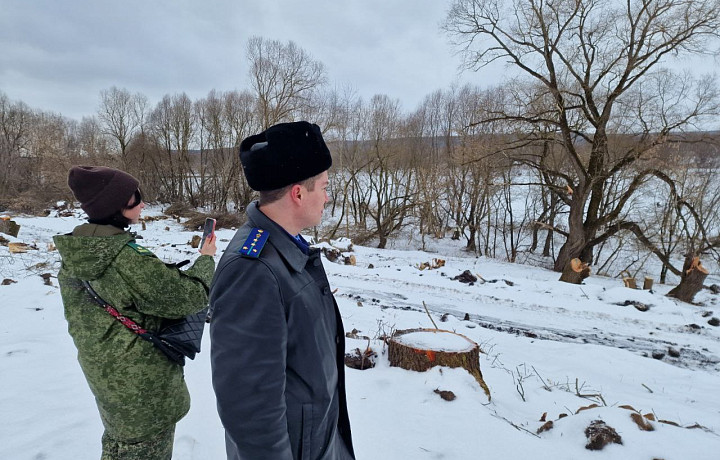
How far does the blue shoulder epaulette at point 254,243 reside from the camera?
122 centimetres

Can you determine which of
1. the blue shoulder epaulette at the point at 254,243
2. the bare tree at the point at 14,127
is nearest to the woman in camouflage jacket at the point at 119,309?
the blue shoulder epaulette at the point at 254,243

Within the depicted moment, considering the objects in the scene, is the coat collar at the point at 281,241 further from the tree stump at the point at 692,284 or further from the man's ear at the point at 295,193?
the tree stump at the point at 692,284

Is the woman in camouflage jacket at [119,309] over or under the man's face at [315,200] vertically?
under

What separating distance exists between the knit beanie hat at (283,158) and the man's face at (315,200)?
0.05 meters

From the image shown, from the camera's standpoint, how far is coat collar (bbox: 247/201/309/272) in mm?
1313

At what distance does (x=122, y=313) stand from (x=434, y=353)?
3180 millimetres

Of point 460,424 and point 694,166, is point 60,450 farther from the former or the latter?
point 694,166

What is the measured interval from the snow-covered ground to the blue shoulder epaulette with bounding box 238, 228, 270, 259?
7.86 feet

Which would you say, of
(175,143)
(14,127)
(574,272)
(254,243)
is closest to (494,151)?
(574,272)

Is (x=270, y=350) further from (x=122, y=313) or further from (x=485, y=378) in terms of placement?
(x=485, y=378)

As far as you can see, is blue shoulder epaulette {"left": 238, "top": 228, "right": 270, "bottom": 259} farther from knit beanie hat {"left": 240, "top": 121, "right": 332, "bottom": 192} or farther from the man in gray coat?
knit beanie hat {"left": 240, "top": 121, "right": 332, "bottom": 192}

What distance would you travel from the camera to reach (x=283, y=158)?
1.37m

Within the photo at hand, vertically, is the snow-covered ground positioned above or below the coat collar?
below

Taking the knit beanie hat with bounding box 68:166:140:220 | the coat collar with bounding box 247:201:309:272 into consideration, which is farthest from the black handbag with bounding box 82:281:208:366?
the coat collar with bounding box 247:201:309:272
